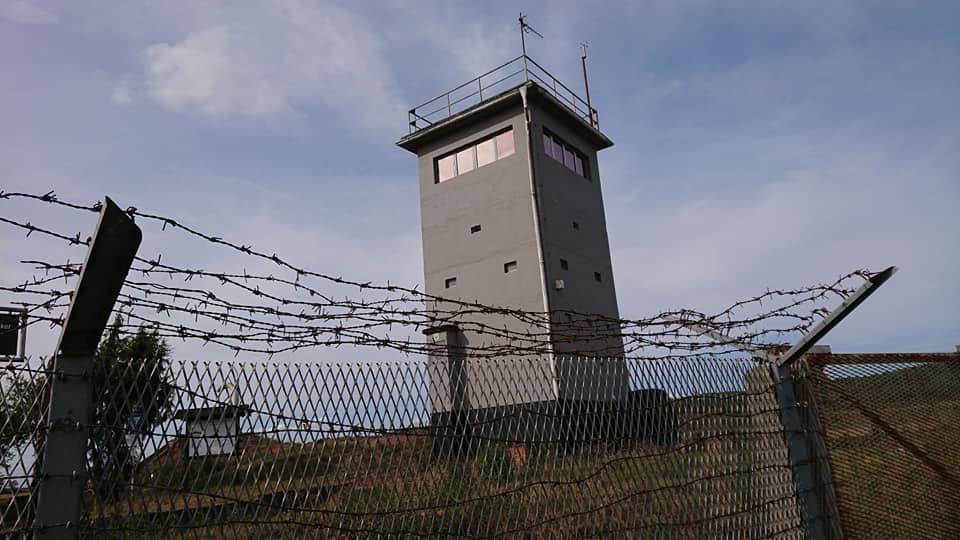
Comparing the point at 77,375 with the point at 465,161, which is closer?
the point at 77,375

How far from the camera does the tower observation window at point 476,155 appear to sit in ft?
55.7

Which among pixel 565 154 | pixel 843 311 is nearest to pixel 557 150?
pixel 565 154

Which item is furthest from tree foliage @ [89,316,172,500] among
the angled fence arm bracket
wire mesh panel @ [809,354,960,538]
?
wire mesh panel @ [809,354,960,538]

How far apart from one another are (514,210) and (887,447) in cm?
1161

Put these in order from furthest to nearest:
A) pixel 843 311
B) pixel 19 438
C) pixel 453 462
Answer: pixel 843 311
pixel 453 462
pixel 19 438

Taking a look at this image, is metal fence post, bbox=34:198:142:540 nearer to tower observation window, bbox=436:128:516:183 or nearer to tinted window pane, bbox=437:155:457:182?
tower observation window, bbox=436:128:516:183

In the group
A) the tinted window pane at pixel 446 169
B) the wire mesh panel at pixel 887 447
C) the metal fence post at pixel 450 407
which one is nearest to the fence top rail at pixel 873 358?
the wire mesh panel at pixel 887 447

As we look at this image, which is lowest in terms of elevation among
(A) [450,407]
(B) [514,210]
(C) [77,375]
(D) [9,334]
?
(A) [450,407]

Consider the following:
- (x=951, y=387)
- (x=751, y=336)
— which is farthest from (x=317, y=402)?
(x=951, y=387)

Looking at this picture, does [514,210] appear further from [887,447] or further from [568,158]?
[887,447]

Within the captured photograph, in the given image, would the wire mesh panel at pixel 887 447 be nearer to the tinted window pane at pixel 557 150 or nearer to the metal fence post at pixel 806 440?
the metal fence post at pixel 806 440

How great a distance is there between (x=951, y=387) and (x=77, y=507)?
6.83m

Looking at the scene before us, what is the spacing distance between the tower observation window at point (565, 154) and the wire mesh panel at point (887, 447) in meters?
12.3

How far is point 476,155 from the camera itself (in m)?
17.7
